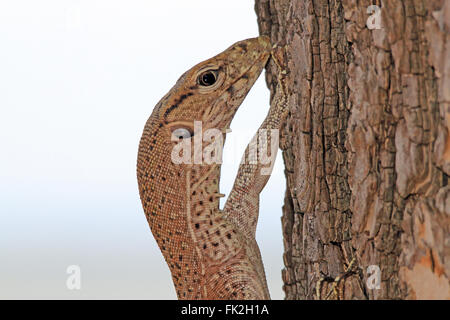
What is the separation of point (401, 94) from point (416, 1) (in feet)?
1.13

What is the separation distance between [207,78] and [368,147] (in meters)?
1.04

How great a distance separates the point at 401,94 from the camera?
2.35m

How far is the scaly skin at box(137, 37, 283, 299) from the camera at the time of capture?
320cm

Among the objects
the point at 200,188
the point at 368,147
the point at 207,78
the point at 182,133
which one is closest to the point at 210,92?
the point at 207,78

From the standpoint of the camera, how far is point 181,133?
3.20 m

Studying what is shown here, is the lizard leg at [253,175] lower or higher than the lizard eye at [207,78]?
lower

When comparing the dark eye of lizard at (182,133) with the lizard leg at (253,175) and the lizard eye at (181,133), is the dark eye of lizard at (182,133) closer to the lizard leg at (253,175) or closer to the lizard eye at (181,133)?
the lizard eye at (181,133)

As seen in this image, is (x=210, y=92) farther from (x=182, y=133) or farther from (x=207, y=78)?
(x=182, y=133)

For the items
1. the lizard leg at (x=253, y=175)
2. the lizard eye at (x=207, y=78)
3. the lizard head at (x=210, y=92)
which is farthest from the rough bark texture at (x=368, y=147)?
the lizard eye at (x=207, y=78)

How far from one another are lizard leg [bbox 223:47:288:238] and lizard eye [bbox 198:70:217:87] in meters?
0.36

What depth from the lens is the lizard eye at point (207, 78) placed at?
320 cm
